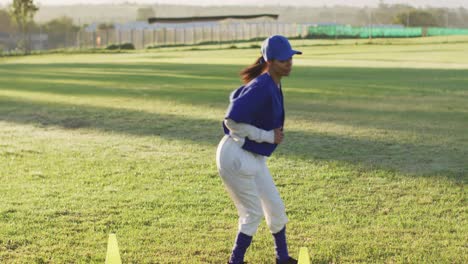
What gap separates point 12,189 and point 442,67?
2288 cm

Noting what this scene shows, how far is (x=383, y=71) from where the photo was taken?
2675 centimetres

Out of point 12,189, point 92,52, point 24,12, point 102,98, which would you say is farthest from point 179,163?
point 24,12

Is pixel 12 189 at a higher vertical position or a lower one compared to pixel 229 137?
lower

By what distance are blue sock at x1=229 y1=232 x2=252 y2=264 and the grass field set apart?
1.15 feet

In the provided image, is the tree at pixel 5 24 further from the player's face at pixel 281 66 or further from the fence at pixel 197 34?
the player's face at pixel 281 66

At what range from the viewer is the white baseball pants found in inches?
207

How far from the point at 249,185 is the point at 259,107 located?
52cm

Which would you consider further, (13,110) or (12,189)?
(13,110)

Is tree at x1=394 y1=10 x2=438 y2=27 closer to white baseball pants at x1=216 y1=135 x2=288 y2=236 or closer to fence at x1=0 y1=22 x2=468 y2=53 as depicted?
fence at x1=0 y1=22 x2=468 y2=53

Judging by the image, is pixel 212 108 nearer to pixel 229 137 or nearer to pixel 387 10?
pixel 229 137

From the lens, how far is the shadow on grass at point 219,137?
962 centimetres

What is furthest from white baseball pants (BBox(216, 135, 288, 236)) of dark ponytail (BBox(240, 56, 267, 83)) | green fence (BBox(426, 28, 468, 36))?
green fence (BBox(426, 28, 468, 36))

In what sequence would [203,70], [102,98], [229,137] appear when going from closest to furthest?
1. [229,137]
2. [102,98]
3. [203,70]

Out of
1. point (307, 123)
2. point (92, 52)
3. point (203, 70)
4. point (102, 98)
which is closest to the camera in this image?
point (307, 123)
